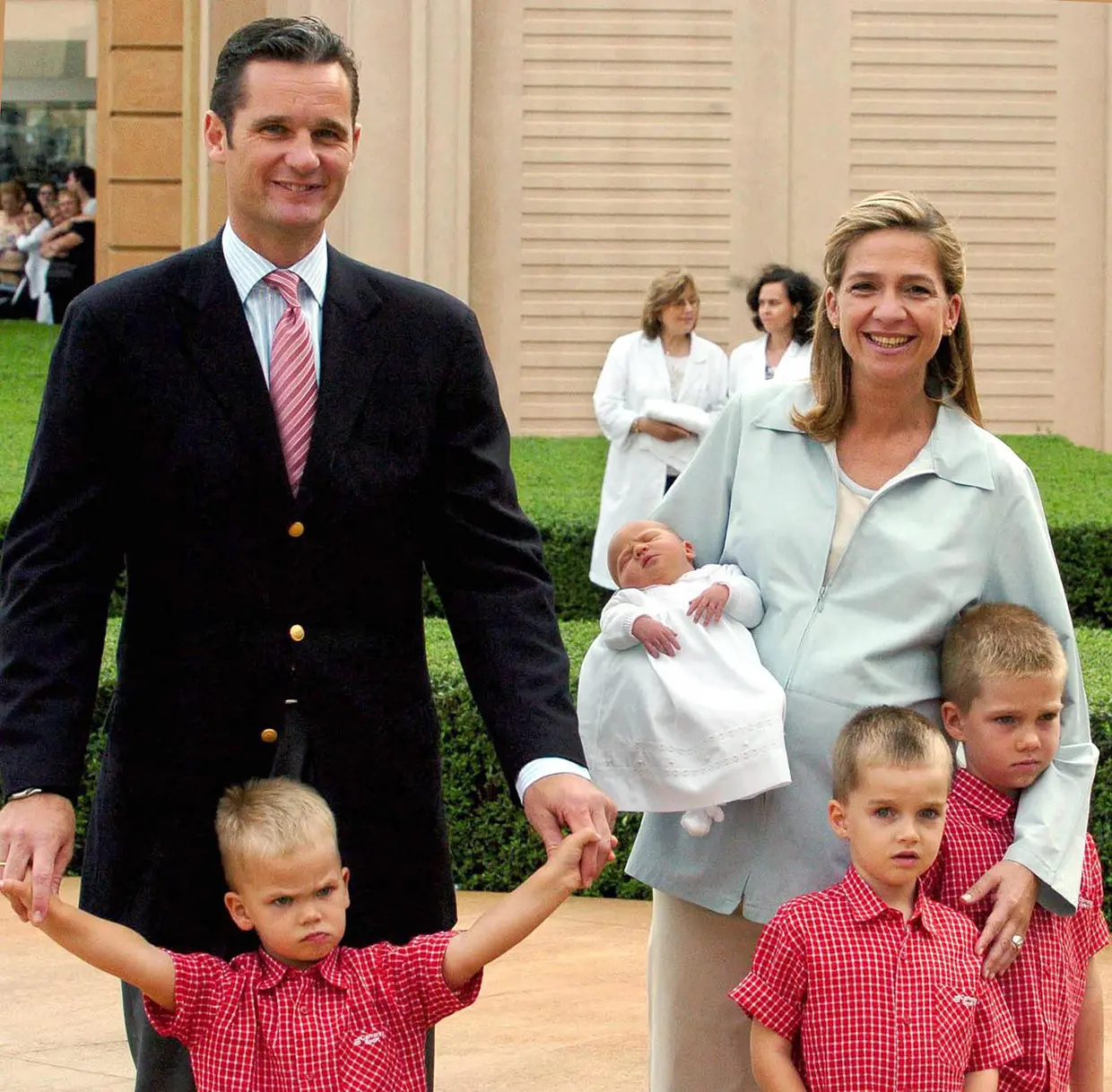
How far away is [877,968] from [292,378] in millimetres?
1225

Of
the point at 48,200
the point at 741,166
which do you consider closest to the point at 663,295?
the point at 741,166

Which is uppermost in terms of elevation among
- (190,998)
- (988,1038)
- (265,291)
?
(265,291)

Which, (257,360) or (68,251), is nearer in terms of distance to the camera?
(257,360)

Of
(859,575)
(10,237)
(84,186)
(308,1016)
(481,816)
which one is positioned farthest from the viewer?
(10,237)

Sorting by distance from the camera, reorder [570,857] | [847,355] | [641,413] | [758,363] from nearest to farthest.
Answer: [570,857], [847,355], [758,363], [641,413]

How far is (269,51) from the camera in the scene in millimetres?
2791

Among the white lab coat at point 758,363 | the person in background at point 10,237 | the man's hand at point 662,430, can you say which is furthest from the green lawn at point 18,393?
the white lab coat at point 758,363

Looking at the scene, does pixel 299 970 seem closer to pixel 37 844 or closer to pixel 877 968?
pixel 37 844

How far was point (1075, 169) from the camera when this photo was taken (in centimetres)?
1515

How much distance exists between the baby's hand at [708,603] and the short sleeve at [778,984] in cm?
48

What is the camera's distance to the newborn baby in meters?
3.02

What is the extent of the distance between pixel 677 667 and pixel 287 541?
2.28 feet

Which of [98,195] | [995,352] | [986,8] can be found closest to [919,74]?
[986,8]

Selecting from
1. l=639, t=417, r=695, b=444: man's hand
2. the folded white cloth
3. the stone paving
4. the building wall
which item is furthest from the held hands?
the building wall
